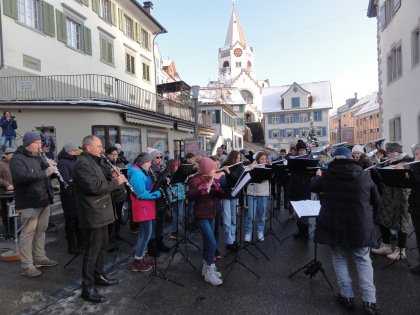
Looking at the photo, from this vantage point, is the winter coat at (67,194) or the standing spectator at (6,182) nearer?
the winter coat at (67,194)

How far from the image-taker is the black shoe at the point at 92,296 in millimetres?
3771

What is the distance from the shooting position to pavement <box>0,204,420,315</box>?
3629 millimetres

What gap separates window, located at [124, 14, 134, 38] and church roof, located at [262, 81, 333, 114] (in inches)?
1351

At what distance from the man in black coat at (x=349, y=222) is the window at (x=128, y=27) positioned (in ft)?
66.8

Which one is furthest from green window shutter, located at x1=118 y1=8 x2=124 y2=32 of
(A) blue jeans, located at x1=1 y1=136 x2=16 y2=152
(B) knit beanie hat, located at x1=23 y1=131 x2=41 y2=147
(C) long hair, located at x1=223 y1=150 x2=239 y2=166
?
(B) knit beanie hat, located at x1=23 y1=131 x2=41 y2=147

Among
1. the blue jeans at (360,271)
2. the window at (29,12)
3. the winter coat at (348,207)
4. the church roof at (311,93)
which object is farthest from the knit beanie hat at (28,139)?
the church roof at (311,93)

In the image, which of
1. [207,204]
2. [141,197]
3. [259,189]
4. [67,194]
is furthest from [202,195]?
[67,194]

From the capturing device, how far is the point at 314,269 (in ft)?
13.4

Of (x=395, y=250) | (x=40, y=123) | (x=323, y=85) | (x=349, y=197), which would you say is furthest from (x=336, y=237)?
(x=323, y=85)

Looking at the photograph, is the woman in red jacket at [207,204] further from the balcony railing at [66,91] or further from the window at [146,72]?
the window at [146,72]

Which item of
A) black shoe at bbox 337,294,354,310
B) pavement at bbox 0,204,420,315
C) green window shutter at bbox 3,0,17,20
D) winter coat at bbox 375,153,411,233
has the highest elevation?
green window shutter at bbox 3,0,17,20

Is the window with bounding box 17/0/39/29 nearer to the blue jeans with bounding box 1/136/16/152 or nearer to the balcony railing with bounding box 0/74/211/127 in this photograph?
the balcony railing with bounding box 0/74/211/127

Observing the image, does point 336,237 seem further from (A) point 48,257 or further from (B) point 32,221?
(A) point 48,257

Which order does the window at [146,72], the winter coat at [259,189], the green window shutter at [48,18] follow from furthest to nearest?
the window at [146,72] < the green window shutter at [48,18] < the winter coat at [259,189]
